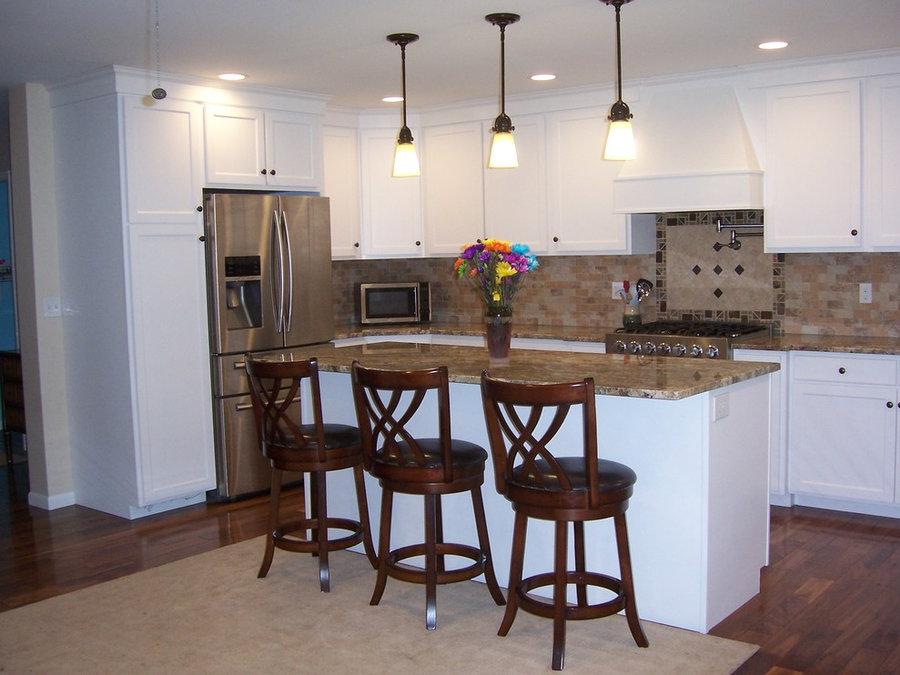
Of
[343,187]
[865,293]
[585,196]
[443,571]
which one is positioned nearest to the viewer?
[443,571]

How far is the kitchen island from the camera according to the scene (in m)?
3.20

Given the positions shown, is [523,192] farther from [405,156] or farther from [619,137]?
[619,137]

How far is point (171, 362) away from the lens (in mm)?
5008

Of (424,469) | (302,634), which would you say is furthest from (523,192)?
(302,634)

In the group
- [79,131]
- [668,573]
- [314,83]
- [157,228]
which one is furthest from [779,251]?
[79,131]

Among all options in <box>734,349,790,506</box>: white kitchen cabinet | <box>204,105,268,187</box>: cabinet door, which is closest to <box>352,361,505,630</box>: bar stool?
<box>734,349,790,506</box>: white kitchen cabinet

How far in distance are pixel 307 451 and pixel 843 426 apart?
2.77 m

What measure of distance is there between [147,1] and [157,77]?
4.63 feet

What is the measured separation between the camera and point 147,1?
11.5 ft

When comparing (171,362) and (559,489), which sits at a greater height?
(171,362)

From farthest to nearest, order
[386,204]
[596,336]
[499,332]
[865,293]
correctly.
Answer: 1. [386,204]
2. [596,336]
3. [865,293]
4. [499,332]

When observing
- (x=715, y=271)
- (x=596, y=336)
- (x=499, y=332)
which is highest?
(x=715, y=271)

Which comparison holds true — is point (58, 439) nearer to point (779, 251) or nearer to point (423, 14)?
point (423, 14)

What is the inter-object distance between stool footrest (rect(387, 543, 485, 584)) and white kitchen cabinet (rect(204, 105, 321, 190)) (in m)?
2.61
